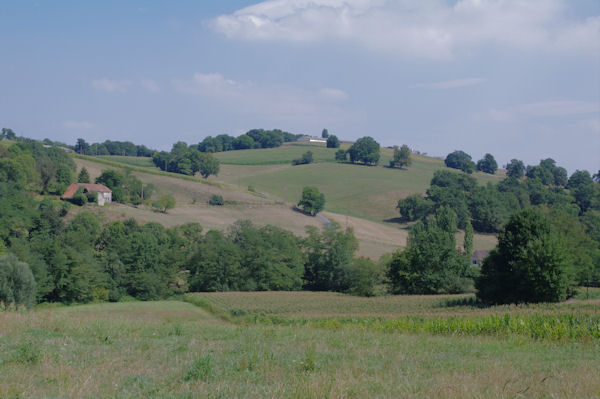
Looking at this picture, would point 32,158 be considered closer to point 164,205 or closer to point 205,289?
point 164,205

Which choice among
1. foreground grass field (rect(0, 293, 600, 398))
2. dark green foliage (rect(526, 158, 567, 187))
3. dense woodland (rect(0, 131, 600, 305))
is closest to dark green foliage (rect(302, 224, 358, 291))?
dense woodland (rect(0, 131, 600, 305))

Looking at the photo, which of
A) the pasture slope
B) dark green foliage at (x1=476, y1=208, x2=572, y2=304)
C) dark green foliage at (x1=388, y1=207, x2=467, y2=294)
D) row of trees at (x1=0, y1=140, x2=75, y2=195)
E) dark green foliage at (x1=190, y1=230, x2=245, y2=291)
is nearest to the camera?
dark green foliage at (x1=476, y1=208, x2=572, y2=304)

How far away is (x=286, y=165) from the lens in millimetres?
151500

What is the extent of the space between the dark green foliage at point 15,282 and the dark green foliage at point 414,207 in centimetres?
7981

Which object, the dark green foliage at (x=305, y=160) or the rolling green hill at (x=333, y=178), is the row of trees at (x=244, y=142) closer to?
the rolling green hill at (x=333, y=178)

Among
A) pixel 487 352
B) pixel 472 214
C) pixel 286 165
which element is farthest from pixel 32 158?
pixel 487 352

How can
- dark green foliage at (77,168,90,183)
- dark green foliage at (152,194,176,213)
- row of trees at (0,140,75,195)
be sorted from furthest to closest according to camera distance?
dark green foliage at (77,168,90,183)
dark green foliage at (152,194,176,213)
row of trees at (0,140,75,195)

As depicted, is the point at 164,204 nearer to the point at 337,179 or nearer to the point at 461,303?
the point at 337,179

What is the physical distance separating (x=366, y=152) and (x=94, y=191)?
292 ft

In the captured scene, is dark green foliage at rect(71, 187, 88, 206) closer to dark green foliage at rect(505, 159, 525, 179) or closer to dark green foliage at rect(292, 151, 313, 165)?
dark green foliage at rect(292, 151, 313, 165)

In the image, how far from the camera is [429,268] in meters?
57.0

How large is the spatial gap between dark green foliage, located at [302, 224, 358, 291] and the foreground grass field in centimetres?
5124

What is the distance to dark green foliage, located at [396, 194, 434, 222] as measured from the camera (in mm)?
105125

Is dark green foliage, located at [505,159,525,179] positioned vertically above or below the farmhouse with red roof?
above
